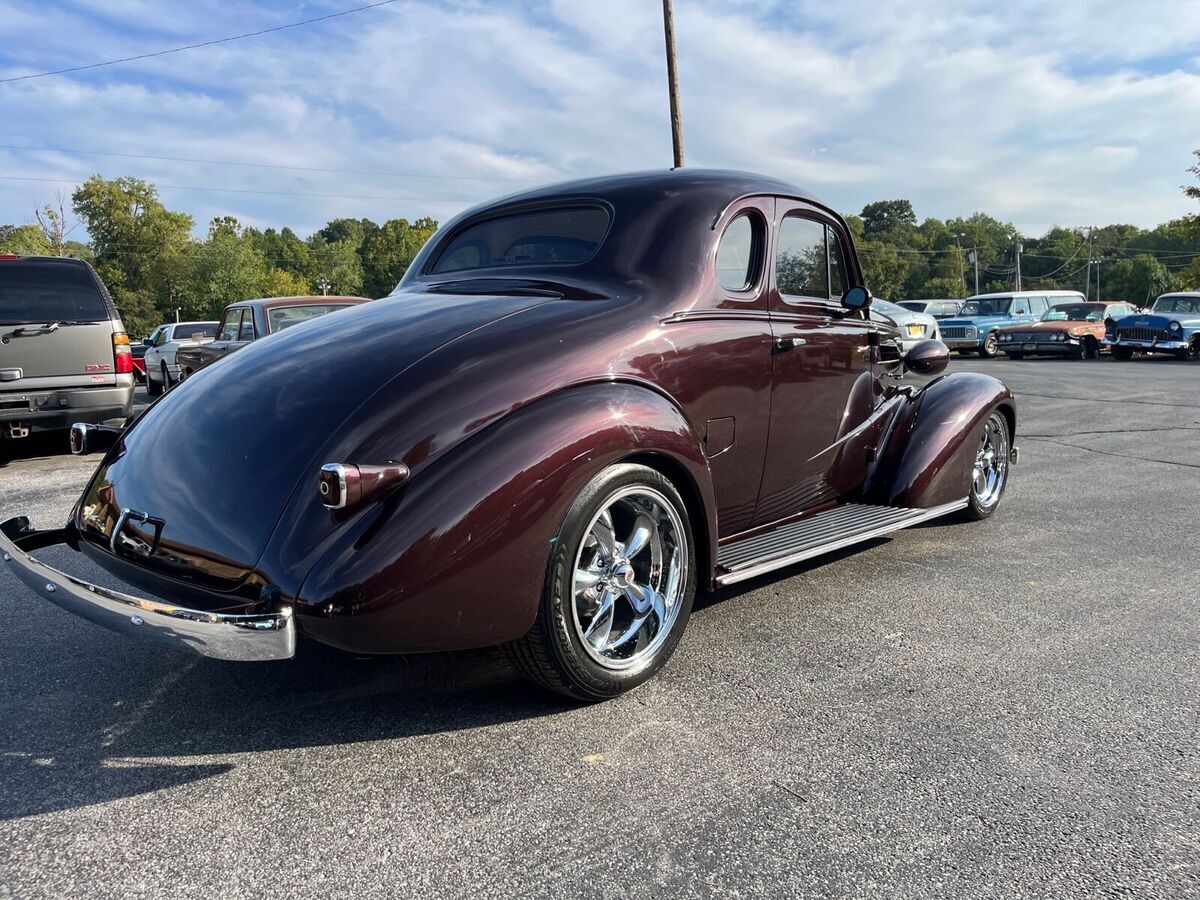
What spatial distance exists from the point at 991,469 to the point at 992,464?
3 centimetres

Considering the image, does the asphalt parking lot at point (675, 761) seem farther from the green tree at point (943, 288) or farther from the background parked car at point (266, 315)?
the green tree at point (943, 288)

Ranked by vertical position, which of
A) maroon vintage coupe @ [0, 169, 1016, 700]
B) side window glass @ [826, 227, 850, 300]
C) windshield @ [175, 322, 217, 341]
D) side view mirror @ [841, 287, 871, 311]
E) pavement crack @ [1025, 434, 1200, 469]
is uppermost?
windshield @ [175, 322, 217, 341]

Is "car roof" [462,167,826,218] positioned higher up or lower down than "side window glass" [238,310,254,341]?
higher up

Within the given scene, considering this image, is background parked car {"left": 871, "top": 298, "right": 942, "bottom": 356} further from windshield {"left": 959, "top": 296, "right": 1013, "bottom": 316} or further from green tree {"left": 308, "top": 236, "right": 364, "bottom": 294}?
green tree {"left": 308, "top": 236, "right": 364, "bottom": 294}

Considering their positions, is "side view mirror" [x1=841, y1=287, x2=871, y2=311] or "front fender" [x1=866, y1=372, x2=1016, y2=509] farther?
"front fender" [x1=866, y1=372, x2=1016, y2=509]

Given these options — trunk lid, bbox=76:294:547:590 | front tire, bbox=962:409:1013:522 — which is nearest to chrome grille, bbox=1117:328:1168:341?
front tire, bbox=962:409:1013:522

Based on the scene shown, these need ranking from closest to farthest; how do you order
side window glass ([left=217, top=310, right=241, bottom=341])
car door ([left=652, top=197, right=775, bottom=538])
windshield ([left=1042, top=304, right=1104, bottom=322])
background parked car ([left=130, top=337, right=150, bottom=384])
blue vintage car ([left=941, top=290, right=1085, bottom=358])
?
car door ([left=652, top=197, right=775, bottom=538]), side window glass ([left=217, top=310, right=241, bottom=341]), background parked car ([left=130, top=337, right=150, bottom=384]), blue vintage car ([left=941, top=290, right=1085, bottom=358]), windshield ([left=1042, top=304, right=1104, bottom=322])

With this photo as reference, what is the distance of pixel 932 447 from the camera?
4.66 metres

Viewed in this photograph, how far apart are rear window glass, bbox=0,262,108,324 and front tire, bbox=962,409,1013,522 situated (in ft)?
24.3

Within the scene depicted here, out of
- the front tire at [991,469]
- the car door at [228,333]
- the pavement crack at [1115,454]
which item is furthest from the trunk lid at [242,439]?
the car door at [228,333]

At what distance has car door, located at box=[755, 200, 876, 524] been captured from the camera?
12.5 feet

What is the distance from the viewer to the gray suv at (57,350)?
7.55 m

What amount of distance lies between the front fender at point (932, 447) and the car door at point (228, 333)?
776 cm

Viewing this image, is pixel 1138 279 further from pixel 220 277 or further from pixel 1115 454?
pixel 1115 454
